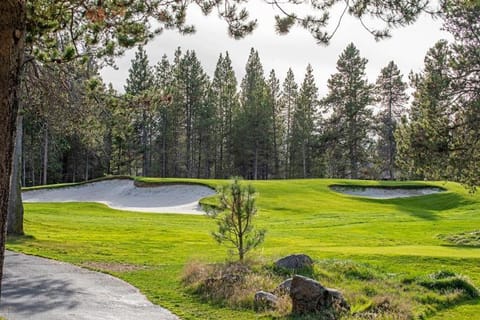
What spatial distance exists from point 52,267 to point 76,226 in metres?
12.6

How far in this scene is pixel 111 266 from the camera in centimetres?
1379

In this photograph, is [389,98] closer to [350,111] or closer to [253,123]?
[350,111]

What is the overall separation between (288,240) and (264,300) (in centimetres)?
1112

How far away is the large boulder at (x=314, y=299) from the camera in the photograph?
30.0ft

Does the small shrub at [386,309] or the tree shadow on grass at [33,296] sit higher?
→ the tree shadow on grass at [33,296]

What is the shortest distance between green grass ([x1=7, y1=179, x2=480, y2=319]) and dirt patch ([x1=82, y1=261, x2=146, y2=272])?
5 cm

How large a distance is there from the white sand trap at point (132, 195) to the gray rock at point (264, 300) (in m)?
24.0

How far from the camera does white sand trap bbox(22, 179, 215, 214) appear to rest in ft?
119

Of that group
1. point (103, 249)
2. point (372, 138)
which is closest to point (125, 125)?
point (103, 249)

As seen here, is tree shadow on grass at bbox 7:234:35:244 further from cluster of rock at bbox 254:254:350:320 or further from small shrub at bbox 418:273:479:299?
small shrub at bbox 418:273:479:299

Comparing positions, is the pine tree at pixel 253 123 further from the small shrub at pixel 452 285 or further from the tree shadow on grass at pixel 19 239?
the small shrub at pixel 452 285

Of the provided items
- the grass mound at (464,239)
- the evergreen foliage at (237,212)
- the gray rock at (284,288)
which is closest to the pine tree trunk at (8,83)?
the gray rock at (284,288)

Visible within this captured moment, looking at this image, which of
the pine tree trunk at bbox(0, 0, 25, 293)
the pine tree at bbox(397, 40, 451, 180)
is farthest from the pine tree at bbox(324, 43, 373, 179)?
the pine tree trunk at bbox(0, 0, 25, 293)

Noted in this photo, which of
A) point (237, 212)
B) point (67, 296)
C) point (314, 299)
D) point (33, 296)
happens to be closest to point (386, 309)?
point (314, 299)
